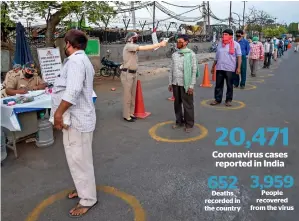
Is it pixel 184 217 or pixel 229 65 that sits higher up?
pixel 229 65

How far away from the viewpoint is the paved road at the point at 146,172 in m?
2.65

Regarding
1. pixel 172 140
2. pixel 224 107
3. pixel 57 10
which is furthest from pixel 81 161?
pixel 57 10

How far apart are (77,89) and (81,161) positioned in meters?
0.74

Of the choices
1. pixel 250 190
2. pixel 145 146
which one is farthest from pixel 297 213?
pixel 145 146

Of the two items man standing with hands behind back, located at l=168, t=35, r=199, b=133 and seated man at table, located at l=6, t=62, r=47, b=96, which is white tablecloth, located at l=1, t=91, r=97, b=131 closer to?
seated man at table, located at l=6, t=62, r=47, b=96

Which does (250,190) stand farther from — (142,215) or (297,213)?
(142,215)

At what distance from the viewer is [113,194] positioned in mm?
2975

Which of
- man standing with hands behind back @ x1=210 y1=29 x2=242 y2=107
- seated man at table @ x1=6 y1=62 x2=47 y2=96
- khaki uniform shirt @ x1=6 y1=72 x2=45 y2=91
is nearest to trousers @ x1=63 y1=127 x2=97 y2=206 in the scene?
seated man at table @ x1=6 y1=62 x2=47 y2=96

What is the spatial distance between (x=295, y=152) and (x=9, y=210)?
3867mm

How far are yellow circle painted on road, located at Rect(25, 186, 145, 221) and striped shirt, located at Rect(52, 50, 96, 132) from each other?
0.90m

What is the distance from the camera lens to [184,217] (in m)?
2.57

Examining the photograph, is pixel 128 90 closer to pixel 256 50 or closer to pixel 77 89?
pixel 77 89

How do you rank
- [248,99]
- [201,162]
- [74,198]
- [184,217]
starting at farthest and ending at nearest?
[248,99]
[201,162]
[74,198]
[184,217]
